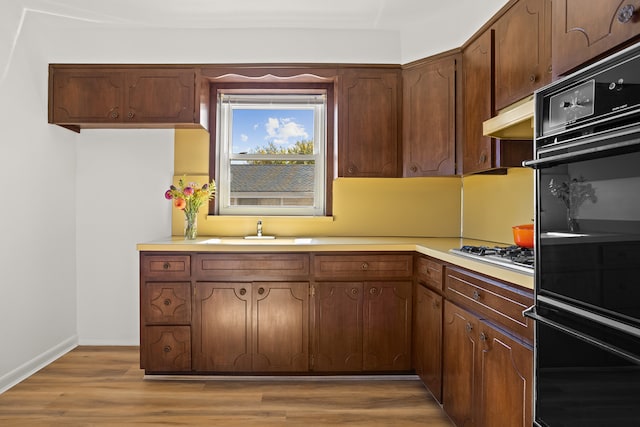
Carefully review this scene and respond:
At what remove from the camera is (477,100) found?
8.72 ft

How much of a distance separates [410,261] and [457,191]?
37.9 inches

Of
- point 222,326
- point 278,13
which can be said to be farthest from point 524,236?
point 278,13

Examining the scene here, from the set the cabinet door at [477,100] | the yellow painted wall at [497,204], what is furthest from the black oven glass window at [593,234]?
the yellow painted wall at [497,204]

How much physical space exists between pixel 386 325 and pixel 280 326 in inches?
26.6

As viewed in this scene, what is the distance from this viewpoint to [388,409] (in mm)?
2574

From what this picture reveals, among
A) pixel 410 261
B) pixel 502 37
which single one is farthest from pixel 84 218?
pixel 502 37

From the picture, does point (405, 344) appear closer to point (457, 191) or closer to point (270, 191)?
point (457, 191)

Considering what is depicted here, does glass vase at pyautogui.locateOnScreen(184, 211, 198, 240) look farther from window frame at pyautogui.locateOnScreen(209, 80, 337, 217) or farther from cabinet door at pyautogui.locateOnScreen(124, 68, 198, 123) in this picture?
cabinet door at pyautogui.locateOnScreen(124, 68, 198, 123)

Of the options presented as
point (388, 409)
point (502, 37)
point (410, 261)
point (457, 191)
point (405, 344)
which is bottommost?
point (388, 409)

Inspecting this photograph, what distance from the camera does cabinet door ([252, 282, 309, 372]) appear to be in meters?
2.93

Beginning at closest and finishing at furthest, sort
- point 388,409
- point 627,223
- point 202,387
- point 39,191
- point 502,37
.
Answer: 1. point 627,223
2. point 502,37
3. point 388,409
4. point 202,387
5. point 39,191

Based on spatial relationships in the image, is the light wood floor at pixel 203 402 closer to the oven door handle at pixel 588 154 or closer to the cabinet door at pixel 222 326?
the cabinet door at pixel 222 326

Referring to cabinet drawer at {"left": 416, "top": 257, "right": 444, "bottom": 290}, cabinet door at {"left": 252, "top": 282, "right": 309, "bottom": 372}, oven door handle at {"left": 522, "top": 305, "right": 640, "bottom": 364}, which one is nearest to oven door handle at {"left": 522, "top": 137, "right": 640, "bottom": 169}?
oven door handle at {"left": 522, "top": 305, "right": 640, "bottom": 364}

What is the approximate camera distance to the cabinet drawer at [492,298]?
1576 millimetres
